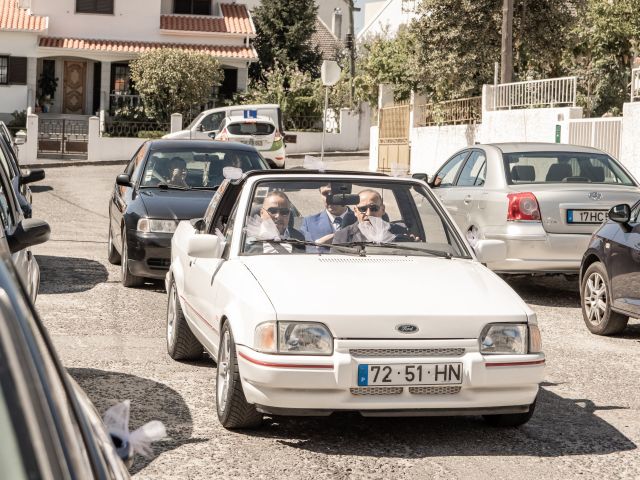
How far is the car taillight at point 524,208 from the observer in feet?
42.3

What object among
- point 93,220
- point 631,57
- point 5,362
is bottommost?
point 93,220

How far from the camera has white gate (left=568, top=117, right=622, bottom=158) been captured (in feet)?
75.3

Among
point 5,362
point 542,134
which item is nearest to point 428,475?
point 5,362

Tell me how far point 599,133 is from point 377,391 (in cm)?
1802

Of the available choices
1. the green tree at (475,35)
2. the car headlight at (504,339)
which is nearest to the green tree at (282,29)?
the green tree at (475,35)

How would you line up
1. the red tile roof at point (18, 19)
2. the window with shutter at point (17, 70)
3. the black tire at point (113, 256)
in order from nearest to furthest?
the black tire at point (113, 256), the red tile roof at point (18, 19), the window with shutter at point (17, 70)

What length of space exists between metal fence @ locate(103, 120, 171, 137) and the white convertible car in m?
36.7

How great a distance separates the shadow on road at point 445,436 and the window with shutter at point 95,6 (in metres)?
46.2

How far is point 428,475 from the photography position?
19.9 ft

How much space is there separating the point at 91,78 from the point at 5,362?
172 ft

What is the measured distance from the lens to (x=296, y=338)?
20.7ft

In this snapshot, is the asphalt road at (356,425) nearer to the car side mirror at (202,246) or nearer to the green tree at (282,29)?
the car side mirror at (202,246)

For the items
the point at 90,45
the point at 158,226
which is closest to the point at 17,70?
the point at 90,45

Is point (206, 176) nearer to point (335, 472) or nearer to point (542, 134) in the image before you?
point (335, 472)
